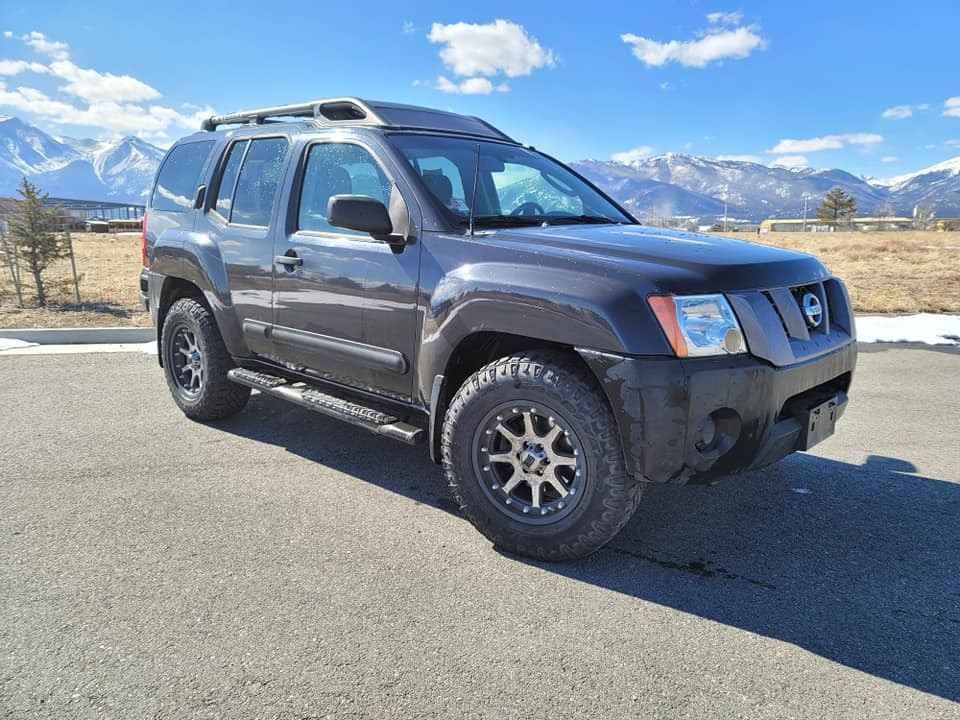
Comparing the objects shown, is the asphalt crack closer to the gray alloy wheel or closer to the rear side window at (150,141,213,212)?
the gray alloy wheel

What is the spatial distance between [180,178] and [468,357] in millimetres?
3134

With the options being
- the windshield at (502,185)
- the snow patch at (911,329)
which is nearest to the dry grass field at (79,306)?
the windshield at (502,185)

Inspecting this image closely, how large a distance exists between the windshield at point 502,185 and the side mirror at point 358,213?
32cm

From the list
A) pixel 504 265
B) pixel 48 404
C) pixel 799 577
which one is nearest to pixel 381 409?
pixel 504 265

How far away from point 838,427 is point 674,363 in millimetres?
3129

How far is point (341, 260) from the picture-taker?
3561 mm

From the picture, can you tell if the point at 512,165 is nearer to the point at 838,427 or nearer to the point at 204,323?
the point at 204,323

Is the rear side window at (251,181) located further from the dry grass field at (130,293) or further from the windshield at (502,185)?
the dry grass field at (130,293)

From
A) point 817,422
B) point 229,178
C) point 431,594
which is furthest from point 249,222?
point 817,422

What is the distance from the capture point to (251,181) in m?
4.32

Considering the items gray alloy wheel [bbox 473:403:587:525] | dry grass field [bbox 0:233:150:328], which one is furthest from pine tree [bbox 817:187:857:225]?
gray alloy wheel [bbox 473:403:587:525]

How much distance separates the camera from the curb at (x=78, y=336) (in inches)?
306

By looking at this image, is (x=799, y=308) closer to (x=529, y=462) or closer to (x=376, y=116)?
(x=529, y=462)

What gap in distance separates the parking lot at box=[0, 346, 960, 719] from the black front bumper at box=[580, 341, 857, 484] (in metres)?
0.54
